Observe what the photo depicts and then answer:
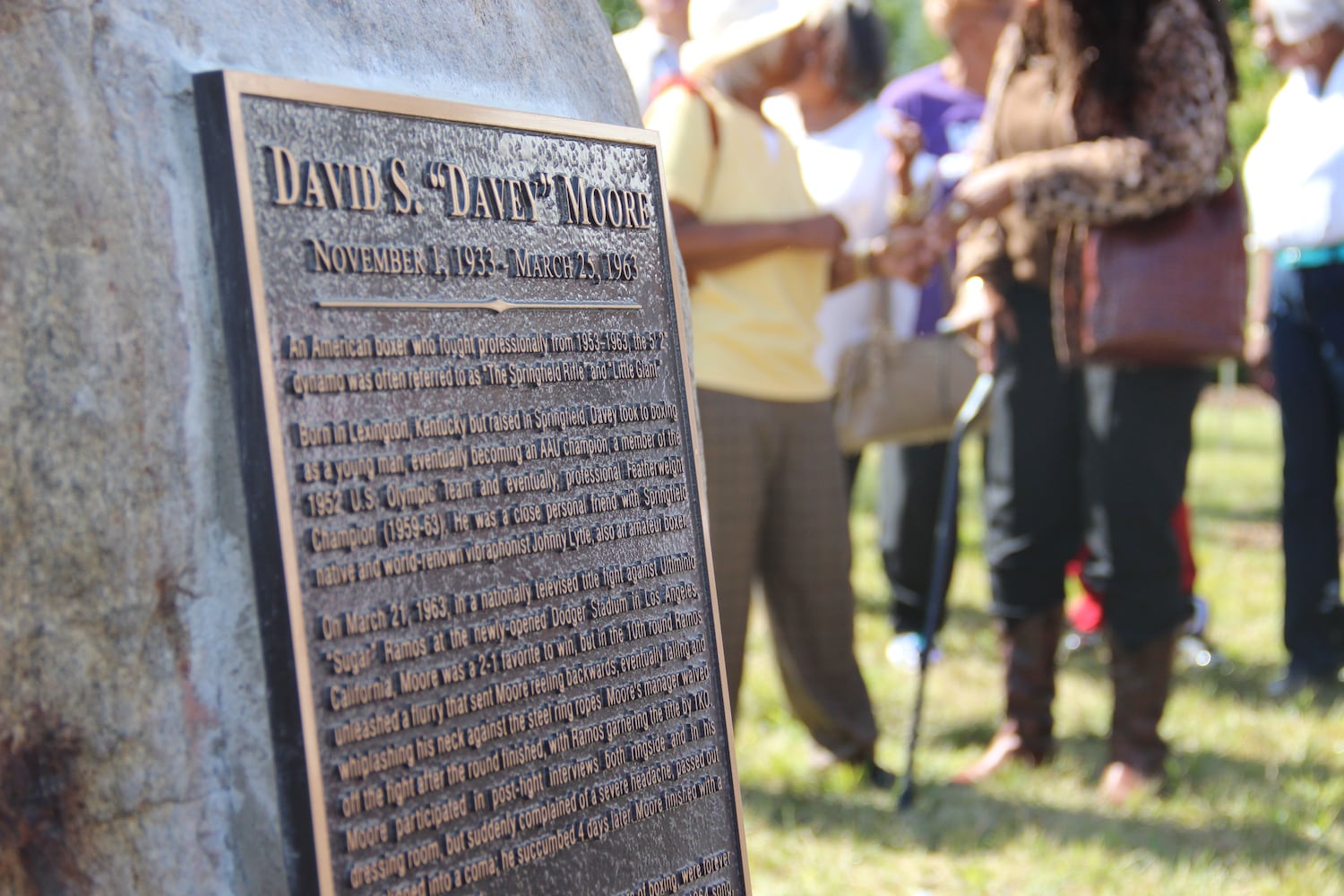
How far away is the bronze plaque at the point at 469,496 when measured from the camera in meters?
1.48

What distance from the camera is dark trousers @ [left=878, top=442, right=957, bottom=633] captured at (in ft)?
16.0

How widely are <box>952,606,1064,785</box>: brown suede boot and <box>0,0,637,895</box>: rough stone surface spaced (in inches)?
101

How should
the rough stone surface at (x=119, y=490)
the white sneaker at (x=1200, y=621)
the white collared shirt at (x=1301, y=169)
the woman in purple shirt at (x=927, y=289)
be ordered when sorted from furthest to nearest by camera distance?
the white sneaker at (x=1200, y=621)
the woman in purple shirt at (x=927, y=289)
the white collared shirt at (x=1301, y=169)
the rough stone surface at (x=119, y=490)

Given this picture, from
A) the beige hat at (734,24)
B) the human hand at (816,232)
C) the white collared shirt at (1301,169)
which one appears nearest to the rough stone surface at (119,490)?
the human hand at (816,232)

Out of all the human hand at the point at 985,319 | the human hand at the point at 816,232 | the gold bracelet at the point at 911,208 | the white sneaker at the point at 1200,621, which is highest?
the gold bracelet at the point at 911,208

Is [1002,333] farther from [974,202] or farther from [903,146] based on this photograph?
[903,146]

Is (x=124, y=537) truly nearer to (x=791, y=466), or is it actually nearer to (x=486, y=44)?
(x=486, y=44)

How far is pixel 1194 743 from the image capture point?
12.8ft

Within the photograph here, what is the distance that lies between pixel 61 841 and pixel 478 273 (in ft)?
2.59

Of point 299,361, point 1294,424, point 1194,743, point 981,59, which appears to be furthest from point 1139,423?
point 299,361

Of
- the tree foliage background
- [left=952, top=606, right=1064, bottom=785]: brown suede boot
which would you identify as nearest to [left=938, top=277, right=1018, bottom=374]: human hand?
[left=952, top=606, right=1064, bottom=785]: brown suede boot

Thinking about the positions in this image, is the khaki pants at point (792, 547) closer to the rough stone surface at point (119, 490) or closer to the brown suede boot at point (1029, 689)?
the brown suede boot at point (1029, 689)

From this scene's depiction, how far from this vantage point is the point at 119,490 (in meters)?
1.45

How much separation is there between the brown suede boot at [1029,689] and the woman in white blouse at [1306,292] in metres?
1.17
